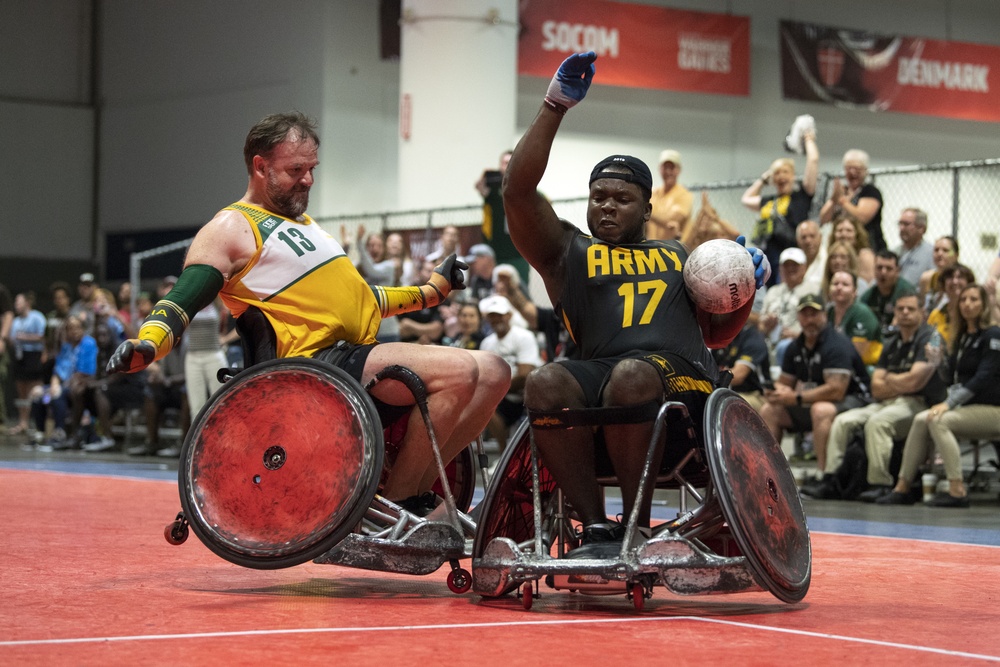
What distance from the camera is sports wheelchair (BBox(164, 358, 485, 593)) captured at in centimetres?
469

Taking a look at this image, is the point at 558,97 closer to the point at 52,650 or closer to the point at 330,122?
the point at 52,650

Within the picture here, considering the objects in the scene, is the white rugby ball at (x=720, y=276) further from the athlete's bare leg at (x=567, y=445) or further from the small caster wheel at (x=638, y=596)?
the small caster wheel at (x=638, y=596)

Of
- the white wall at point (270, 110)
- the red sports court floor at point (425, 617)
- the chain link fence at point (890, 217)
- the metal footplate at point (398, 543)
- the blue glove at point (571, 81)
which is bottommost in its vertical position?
the red sports court floor at point (425, 617)

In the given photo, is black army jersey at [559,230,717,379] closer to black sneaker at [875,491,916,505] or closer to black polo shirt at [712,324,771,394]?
black sneaker at [875,491,916,505]

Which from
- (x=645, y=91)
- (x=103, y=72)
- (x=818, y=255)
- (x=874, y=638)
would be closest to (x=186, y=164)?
(x=103, y=72)

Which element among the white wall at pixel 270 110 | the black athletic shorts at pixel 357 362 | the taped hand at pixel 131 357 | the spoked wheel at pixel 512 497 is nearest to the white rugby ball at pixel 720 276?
the spoked wheel at pixel 512 497

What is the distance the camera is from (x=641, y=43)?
23.0 meters

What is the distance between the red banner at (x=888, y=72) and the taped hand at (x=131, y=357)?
2090cm

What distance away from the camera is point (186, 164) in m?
24.6

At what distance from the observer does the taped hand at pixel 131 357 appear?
452 centimetres

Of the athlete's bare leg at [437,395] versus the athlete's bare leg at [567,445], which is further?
the athlete's bare leg at [437,395]

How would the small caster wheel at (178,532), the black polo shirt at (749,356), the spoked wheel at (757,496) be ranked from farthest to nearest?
1. the black polo shirt at (749,356)
2. the small caster wheel at (178,532)
3. the spoked wheel at (757,496)

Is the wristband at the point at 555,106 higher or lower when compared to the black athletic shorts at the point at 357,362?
higher

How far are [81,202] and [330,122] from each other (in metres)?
7.38
